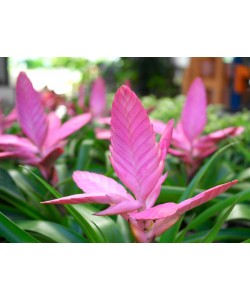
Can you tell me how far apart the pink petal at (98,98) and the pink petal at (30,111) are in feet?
1.87

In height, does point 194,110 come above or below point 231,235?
above

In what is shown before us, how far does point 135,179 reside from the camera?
1.13ft

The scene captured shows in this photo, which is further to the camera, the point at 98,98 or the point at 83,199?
the point at 98,98

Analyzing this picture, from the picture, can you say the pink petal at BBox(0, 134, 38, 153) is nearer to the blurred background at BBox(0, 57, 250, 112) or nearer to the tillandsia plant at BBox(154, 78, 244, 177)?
the tillandsia plant at BBox(154, 78, 244, 177)

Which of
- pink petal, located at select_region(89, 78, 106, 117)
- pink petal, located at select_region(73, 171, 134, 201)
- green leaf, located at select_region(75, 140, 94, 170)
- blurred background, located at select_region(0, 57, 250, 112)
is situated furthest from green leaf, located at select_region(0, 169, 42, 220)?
blurred background, located at select_region(0, 57, 250, 112)

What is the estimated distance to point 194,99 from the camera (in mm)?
579

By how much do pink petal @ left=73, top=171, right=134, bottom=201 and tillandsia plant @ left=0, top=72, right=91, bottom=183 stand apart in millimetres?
183

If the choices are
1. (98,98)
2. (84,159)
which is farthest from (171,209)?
(98,98)

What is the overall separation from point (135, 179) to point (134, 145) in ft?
0.11

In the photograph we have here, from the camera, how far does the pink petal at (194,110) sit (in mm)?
569

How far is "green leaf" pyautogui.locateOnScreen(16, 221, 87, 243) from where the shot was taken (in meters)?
0.48

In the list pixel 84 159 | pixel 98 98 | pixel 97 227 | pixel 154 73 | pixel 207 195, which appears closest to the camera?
pixel 207 195

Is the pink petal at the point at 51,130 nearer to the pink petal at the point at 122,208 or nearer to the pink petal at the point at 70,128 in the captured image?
the pink petal at the point at 70,128

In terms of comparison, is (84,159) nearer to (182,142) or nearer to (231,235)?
(182,142)
